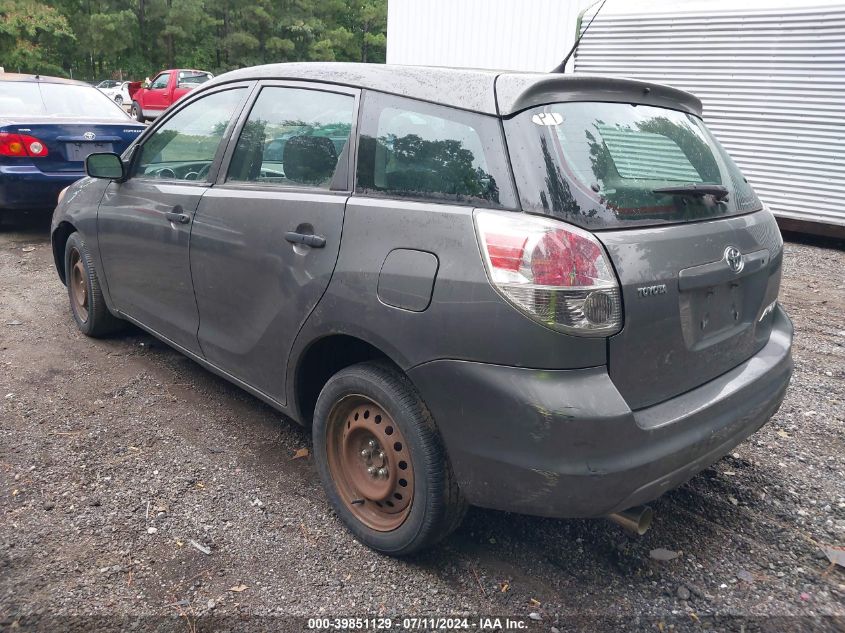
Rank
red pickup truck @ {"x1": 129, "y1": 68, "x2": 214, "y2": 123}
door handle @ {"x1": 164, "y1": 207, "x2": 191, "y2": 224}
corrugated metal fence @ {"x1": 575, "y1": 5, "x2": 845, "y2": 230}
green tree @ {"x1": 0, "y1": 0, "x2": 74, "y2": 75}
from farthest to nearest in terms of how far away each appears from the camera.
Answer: green tree @ {"x1": 0, "y1": 0, "x2": 74, "y2": 75} < red pickup truck @ {"x1": 129, "y1": 68, "x2": 214, "y2": 123} < corrugated metal fence @ {"x1": 575, "y1": 5, "x2": 845, "y2": 230} < door handle @ {"x1": 164, "y1": 207, "x2": 191, "y2": 224}

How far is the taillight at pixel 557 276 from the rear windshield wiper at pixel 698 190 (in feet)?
1.51

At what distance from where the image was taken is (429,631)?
2197 millimetres

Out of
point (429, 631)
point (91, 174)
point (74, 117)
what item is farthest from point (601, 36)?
point (429, 631)

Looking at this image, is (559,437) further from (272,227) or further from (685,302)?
(272,227)

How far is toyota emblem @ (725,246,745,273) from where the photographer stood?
92.4 inches

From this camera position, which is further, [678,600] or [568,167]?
[678,600]

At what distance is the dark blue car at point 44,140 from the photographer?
6.82m

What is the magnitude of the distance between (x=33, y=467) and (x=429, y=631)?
2066 mm

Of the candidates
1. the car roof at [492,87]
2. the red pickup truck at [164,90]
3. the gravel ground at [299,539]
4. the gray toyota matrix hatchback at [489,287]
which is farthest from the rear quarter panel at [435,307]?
the red pickup truck at [164,90]

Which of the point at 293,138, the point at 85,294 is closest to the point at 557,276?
the point at 293,138

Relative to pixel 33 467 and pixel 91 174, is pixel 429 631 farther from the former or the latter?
pixel 91 174

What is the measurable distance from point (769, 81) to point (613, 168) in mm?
7698

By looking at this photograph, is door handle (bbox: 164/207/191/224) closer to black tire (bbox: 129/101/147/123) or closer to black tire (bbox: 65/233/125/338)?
black tire (bbox: 65/233/125/338)

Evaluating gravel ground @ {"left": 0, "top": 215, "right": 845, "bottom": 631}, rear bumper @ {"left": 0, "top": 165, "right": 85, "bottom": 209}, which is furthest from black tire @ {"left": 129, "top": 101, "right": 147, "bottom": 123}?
gravel ground @ {"left": 0, "top": 215, "right": 845, "bottom": 631}
